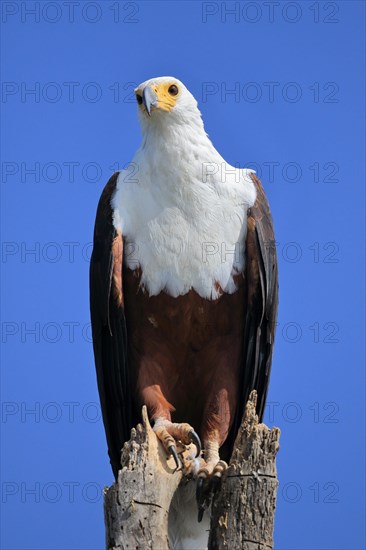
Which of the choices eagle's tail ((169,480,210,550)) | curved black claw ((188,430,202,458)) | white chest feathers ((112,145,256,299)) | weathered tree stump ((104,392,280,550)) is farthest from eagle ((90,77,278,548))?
weathered tree stump ((104,392,280,550))

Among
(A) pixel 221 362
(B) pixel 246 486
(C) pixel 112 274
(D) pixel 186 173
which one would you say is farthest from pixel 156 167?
(B) pixel 246 486

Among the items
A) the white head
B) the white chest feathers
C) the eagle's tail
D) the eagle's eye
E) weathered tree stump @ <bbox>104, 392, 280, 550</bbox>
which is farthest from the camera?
the eagle's eye

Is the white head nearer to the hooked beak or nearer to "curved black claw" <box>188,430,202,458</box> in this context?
the hooked beak

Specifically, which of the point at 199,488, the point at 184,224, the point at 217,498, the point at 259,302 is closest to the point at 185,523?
the point at 199,488

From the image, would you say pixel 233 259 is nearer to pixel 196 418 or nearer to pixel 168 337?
pixel 168 337

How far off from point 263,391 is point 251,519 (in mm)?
1808

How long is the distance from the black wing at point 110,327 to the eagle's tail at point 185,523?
3.02 feet

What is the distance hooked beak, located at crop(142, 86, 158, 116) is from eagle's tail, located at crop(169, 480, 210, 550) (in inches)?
102

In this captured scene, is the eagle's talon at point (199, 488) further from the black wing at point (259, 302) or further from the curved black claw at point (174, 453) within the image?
the black wing at point (259, 302)

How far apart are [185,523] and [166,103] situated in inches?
113

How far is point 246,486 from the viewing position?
19.4 ft

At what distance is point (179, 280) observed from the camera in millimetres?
7164

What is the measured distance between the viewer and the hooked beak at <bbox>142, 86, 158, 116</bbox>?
284 inches

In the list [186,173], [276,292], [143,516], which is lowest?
[143,516]
